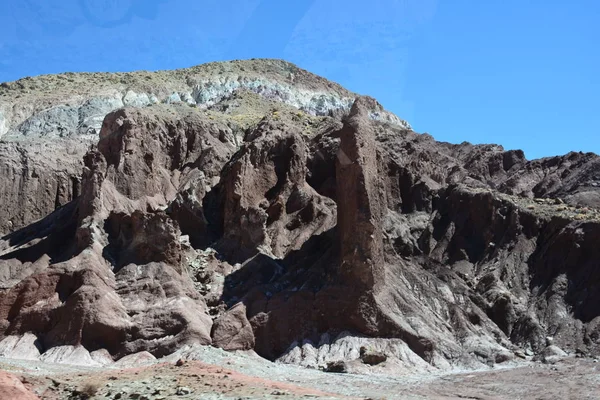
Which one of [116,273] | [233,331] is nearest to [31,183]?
[116,273]

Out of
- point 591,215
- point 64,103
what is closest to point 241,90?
point 64,103

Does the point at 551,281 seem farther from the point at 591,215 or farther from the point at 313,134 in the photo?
the point at 313,134

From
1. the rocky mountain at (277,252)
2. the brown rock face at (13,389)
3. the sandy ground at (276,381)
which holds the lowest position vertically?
the brown rock face at (13,389)

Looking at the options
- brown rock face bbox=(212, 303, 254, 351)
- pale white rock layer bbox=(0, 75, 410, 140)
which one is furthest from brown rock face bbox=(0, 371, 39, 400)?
pale white rock layer bbox=(0, 75, 410, 140)

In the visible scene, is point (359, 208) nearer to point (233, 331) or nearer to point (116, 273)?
point (233, 331)

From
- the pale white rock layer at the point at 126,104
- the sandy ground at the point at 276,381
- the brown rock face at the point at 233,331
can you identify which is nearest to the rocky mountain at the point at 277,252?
the brown rock face at the point at 233,331

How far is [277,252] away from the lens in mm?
61406

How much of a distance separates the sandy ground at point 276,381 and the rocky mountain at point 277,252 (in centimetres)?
377

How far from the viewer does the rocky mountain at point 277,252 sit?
4869 centimetres

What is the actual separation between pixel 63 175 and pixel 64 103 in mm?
30534

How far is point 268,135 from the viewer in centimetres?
7056

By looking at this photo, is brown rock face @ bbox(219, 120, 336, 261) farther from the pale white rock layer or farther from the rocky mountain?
the pale white rock layer

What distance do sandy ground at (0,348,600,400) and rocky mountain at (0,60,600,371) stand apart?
3.77 meters

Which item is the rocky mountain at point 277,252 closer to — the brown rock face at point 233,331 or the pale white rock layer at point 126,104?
the brown rock face at point 233,331
